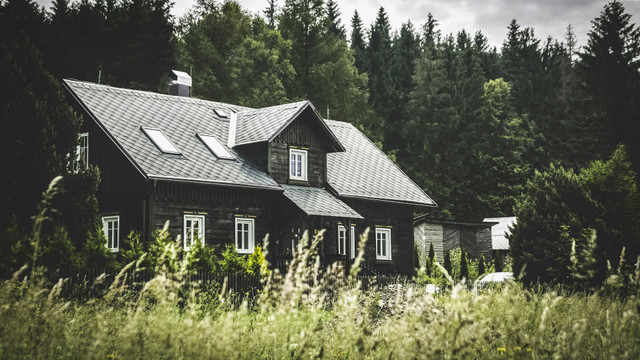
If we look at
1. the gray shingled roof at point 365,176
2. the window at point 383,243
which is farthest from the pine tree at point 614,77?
the window at point 383,243

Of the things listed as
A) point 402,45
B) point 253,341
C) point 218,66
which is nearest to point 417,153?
point 402,45

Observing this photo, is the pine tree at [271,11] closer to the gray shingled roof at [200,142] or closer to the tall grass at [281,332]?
the gray shingled roof at [200,142]

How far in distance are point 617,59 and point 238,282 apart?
127 ft

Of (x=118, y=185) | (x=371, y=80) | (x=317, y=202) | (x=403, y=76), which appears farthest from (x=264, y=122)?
(x=403, y=76)

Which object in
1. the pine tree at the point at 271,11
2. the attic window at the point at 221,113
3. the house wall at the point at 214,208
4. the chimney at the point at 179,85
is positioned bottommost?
the house wall at the point at 214,208

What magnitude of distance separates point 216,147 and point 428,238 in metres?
20.1

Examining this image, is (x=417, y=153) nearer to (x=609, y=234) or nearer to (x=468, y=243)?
(x=468, y=243)

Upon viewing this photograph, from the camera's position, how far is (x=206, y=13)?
4641cm

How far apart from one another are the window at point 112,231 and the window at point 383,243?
10245 millimetres

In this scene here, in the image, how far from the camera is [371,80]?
59469mm

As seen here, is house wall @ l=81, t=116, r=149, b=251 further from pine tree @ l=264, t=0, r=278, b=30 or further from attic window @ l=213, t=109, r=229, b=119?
pine tree @ l=264, t=0, r=278, b=30

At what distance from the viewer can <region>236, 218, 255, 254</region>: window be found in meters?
22.9

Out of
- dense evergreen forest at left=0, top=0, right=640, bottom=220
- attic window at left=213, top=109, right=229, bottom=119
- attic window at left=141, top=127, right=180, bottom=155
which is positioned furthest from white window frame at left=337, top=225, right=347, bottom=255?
dense evergreen forest at left=0, top=0, right=640, bottom=220

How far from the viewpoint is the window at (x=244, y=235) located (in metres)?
22.9
